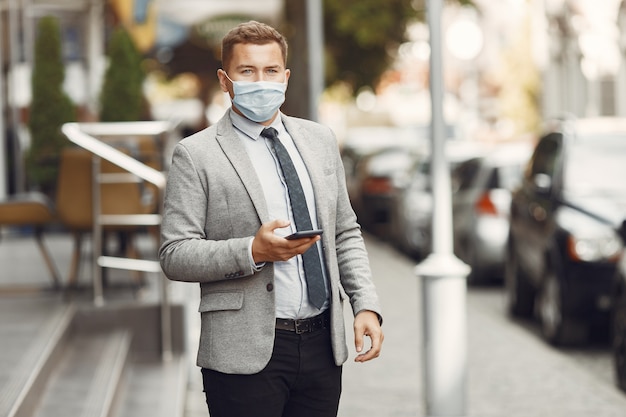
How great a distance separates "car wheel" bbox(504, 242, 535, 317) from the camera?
1241 centimetres

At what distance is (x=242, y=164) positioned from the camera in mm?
3773

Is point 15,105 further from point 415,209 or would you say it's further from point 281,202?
point 281,202

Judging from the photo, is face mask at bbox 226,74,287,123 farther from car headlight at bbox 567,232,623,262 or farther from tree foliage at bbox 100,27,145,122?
tree foliage at bbox 100,27,145,122

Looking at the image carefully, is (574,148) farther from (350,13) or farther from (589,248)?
(350,13)

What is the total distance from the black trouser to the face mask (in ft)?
2.03

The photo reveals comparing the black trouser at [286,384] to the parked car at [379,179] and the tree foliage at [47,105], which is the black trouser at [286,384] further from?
the parked car at [379,179]

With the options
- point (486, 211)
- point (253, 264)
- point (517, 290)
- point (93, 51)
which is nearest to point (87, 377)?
point (253, 264)

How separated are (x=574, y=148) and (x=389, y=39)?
1938 cm

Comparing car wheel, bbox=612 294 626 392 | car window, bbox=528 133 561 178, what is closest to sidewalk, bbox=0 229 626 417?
car wheel, bbox=612 294 626 392

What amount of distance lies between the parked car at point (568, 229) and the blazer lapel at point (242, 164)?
22.0 feet

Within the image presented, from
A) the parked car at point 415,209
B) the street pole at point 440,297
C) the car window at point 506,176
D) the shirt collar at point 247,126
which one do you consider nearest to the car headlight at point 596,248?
the street pole at point 440,297

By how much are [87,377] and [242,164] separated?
4.14 m

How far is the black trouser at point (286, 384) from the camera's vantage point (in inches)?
149

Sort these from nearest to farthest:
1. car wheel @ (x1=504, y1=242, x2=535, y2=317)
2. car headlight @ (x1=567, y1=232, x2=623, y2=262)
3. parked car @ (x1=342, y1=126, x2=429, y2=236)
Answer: car headlight @ (x1=567, y1=232, x2=623, y2=262)
car wheel @ (x1=504, y1=242, x2=535, y2=317)
parked car @ (x1=342, y1=126, x2=429, y2=236)
